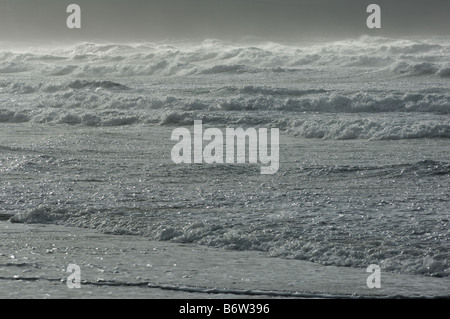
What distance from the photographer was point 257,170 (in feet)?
43.1

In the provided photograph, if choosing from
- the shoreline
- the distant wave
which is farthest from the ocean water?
the distant wave

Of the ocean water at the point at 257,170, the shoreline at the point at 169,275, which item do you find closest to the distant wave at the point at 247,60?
the ocean water at the point at 257,170

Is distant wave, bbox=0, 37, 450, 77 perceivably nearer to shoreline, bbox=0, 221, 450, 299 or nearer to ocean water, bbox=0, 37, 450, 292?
ocean water, bbox=0, 37, 450, 292

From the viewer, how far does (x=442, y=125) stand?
18.6 m

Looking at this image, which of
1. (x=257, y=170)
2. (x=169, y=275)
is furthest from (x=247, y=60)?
(x=169, y=275)

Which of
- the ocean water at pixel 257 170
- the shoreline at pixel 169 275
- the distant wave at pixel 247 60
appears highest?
the distant wave at pixel 247 60

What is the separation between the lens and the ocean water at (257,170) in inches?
338

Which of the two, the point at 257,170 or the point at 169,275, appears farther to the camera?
the point at 257,170

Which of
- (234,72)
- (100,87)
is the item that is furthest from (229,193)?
(234,72)

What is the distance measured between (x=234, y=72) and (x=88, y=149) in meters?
25.7

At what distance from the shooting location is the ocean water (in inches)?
338

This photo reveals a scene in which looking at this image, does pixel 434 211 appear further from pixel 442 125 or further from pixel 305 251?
pixel 442 125

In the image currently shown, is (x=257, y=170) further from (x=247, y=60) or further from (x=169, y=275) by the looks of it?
(x=247, y=60)

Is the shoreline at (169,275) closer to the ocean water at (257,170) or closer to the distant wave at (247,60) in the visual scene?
the ocean water at (257,170)
